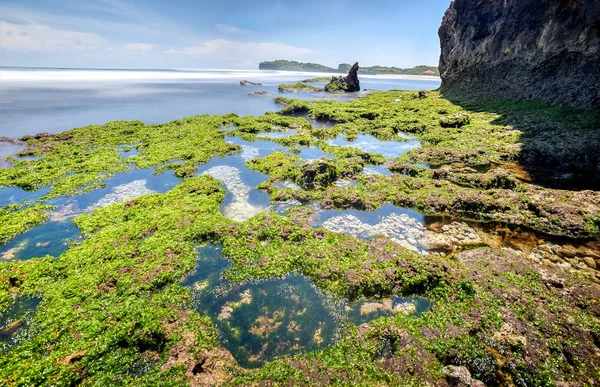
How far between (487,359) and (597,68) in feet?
113

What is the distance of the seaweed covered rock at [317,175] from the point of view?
774 inches

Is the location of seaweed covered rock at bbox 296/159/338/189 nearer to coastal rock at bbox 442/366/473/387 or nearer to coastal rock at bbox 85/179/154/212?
coastal rock at bbox 85/179/154/212

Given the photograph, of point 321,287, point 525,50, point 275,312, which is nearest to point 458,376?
point 321,287

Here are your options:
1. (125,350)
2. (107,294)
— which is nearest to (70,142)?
(107,294)

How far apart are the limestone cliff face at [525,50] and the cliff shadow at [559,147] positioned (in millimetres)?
3067

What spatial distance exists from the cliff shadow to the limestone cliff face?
307 centimetres

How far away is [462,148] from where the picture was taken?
24578 millimetres

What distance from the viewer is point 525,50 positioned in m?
36.9

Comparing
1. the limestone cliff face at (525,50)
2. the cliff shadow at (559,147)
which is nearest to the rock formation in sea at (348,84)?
the limestone cliff face at (525,50)

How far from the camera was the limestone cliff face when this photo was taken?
27.0 m

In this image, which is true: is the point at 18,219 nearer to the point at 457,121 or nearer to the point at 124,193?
the point at 124,193

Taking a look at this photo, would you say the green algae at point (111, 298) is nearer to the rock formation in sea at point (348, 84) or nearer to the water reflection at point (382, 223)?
the water reflection at point (382, 223)

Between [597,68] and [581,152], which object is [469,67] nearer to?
[597,68]

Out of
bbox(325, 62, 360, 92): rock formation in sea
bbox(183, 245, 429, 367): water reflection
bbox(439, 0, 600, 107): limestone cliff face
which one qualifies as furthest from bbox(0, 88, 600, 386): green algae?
bbox(325, 62, 360, 92): rock formation in sea
